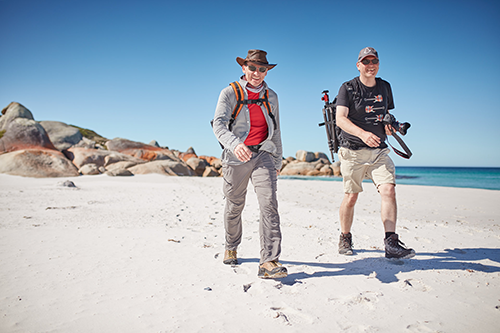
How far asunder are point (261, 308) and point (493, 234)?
4591 mm

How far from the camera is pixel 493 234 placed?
189 inches

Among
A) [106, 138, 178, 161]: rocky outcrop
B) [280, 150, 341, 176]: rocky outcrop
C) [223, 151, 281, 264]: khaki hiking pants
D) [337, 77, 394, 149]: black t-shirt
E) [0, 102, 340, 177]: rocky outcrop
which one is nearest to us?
[223, 151, 281, 264]: khaki hiking pants

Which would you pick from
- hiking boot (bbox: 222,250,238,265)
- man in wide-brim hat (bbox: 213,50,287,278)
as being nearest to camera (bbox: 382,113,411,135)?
man in wide-brim hat (bbox: 213,50,287,278)

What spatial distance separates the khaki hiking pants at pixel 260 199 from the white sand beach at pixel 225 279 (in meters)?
0.32

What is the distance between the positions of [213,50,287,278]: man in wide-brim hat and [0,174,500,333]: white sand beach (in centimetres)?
47

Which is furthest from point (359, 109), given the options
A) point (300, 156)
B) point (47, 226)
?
point (300, 156)

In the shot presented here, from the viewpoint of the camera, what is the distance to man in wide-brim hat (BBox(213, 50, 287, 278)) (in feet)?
9.74

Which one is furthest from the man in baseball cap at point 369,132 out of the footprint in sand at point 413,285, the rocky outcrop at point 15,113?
the rocky outcrop at point 15,113

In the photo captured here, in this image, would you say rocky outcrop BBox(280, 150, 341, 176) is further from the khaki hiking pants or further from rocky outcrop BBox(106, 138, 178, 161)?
the khaki hiking pants

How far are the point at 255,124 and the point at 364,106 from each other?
4.61 feet

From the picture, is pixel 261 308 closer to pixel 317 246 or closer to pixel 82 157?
pixel 317 246

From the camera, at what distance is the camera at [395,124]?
3449mm

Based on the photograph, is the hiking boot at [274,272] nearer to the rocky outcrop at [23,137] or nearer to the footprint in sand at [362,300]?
the footprint in sand at [362,300]

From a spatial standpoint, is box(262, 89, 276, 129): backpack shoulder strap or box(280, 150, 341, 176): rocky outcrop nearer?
box(262, 89, 276, 129): backpack shoulder strap
